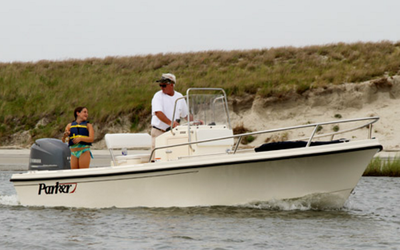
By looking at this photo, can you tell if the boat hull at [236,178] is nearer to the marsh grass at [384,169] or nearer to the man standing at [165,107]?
the man standing at [165,107]

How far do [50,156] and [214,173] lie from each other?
2951 millimetres

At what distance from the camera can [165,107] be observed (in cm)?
1019

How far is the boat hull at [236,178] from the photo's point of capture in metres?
9.21

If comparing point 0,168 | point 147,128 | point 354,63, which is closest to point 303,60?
point 354,63

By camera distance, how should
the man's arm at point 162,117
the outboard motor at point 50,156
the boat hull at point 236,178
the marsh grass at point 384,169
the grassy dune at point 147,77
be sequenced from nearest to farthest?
1. the boat hull at point 236,178
2. the man's arm at point 162,117
3. the outboard motor at point 50,156
4. the marsh grass at point 384,169
5. the grassy dune at point 147,77

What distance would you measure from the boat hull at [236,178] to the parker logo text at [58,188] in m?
0.24

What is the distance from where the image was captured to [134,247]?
25.9ft

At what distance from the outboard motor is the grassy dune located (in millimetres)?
16003

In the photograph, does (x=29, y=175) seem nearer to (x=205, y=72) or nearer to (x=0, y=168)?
(x=0, y=168)

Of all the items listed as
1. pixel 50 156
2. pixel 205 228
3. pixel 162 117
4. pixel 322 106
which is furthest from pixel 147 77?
pixel 205 228

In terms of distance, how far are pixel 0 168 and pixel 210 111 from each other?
36.9ft

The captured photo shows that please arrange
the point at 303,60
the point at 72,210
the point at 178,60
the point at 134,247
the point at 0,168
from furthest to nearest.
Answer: the point at 178,60 < the point at 303,60 < the point at 0,168 < the point at 72,210 < the point at 134,247

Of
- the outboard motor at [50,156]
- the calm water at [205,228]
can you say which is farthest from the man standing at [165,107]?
the outboard motor at [50,156]

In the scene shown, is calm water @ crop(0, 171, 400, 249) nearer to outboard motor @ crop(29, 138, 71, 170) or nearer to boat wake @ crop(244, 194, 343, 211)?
boat wake @ crop(244, 194, 343, 211)
